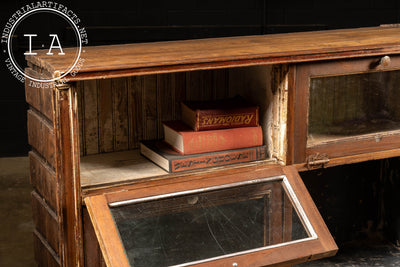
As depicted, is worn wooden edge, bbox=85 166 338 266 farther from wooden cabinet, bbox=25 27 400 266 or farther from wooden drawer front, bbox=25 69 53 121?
wooden drawer front, bbox=25 69 53 121

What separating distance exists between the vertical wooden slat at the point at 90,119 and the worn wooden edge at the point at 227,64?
57 centimetres

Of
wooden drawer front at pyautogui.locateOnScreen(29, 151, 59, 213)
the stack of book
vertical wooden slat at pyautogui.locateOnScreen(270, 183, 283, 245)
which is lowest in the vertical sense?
vertical wooden slat at pyautogui.locateOnScreen(270, 183, 283, 245)

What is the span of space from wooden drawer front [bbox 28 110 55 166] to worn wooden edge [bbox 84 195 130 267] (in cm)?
21

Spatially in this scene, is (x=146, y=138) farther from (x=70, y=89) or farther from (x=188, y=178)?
(x=70, y=89)

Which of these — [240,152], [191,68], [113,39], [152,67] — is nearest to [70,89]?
[152,67]

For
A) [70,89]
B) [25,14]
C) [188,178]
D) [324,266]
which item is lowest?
[324,266]

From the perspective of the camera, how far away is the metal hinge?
85.6 inches

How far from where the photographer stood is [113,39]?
4.36m

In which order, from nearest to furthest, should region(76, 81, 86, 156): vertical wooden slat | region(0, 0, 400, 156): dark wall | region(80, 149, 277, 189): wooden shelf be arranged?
region(80, 149, 277, 189): wooden shelf < region(76, 81, 86, 156): vertical wooden slat < region(0, 0, 400, 156): dark wall

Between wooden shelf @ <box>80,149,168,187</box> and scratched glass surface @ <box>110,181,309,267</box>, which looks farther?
wooden shelf @ <box>80,149,168,187</box>

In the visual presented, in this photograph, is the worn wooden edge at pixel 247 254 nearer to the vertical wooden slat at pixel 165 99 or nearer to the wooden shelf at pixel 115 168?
the wooden shelf at pixel 115 168

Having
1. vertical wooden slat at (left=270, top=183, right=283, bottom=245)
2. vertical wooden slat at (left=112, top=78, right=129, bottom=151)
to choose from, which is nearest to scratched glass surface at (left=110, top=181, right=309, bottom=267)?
vertical wooden slat at (left=270, top=183, right=283, bottom=245)

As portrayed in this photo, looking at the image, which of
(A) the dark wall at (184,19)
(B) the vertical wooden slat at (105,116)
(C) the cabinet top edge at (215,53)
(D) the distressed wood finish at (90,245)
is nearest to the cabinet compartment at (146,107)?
(B) the vertical wooden slat at (105,116)

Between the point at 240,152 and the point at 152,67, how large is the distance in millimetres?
528
